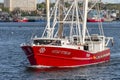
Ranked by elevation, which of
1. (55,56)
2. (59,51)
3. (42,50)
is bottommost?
(55,56)

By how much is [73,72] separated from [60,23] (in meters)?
8.82

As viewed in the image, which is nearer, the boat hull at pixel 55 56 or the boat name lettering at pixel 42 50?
the boat name lettering at pixel 42 50

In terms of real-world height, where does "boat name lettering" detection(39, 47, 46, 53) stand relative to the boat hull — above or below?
above

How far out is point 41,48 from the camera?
2552 inches

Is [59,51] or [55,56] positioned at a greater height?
[59,51]

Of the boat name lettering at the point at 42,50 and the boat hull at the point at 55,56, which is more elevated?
the boat name lettering at the point at 42,50

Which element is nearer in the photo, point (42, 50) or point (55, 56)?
point (42, 50)

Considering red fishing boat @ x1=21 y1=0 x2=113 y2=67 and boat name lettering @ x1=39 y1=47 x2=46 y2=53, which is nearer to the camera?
boat name lettering @ x1=39 y1=47 x2=46 y2=53

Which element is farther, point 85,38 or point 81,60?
point 85,38

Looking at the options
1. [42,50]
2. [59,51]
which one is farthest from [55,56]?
[42,50]

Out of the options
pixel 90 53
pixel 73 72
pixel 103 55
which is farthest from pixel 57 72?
pixel 103 55

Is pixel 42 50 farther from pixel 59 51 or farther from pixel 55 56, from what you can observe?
pixel 59 51

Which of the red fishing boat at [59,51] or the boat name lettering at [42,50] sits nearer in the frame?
the boat name lettering at [42,50]

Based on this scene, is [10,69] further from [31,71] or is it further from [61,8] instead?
[61,8]
